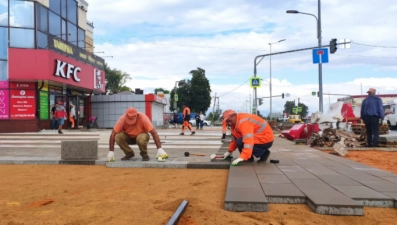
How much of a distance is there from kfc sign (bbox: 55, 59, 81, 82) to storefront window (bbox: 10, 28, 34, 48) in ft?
6.04

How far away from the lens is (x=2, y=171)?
24.4ft

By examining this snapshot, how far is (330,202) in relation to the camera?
13.4 ft

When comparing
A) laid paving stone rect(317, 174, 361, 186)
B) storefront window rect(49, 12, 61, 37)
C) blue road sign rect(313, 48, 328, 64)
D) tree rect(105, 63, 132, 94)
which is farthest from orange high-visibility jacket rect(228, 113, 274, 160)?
tree rect(105, 63, 132, 94)

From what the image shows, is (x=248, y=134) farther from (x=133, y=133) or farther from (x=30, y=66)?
(x=30, y=66)

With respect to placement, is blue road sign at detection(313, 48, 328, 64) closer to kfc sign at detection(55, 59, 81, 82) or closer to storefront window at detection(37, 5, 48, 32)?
kfc sign at detection(55, 59, 81, 82)

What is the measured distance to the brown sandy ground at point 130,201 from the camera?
12.7 feet

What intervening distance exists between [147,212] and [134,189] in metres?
1.30

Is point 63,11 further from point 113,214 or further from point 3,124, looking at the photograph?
point 113,214

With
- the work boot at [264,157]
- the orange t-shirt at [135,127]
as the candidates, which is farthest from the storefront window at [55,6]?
the work boot at [264,157]

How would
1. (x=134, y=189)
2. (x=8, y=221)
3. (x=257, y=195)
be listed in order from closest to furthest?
(x=8, y=221) → (x=257, y=195) → (x=134, y=189)

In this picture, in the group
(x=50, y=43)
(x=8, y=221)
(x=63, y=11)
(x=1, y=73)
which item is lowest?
(x=8, y=221)

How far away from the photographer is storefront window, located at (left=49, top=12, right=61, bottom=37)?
25000 mm

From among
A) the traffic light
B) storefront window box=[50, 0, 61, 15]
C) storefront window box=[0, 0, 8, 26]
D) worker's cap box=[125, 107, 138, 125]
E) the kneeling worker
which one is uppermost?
storefront window box=[50, 0, 61, 15]

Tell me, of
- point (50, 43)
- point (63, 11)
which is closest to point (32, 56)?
point (50, 43)
